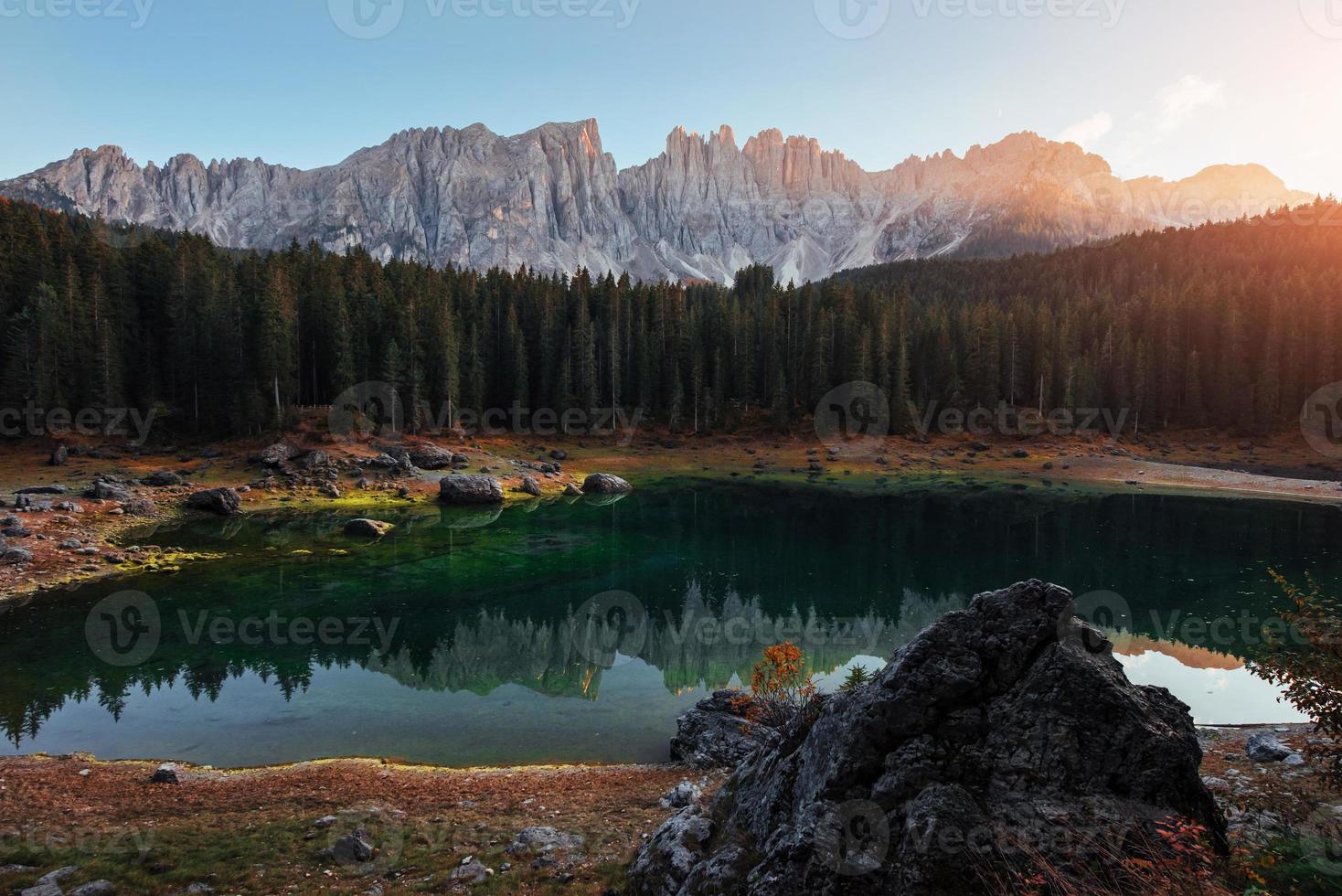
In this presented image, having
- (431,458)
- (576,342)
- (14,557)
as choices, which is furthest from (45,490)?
(576,342)

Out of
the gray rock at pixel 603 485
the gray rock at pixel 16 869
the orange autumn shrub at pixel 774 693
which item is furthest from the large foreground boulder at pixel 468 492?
the gray rock at pixel 16 869

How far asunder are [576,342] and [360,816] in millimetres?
91913

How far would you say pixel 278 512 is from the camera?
51.6 metres

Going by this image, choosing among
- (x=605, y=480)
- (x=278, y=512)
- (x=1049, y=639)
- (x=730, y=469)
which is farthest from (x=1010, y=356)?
(x=1049, y=639)

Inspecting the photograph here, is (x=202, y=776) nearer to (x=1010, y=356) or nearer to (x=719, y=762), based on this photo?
(x=719, y=762)

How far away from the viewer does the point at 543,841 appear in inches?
442

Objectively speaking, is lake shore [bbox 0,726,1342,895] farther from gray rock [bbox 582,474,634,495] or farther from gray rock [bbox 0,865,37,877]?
gray rock [bbox 582,474,634,495]

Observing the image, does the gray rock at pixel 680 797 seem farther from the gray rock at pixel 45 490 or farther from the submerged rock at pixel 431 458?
the submerged rock at pixel 431 458

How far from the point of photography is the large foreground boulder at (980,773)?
20.7 feet

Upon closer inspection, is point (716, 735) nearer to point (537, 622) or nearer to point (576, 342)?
point (537, 622)

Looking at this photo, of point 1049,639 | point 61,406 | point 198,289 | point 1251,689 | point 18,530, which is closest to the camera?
point 1049,639

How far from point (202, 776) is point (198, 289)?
76.8m

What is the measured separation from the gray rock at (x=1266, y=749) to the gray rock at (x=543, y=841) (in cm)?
1453

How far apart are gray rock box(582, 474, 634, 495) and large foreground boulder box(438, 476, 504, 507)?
1073 centimetres
